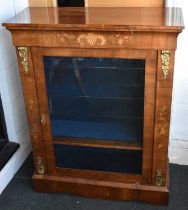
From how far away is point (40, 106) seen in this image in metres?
1.44

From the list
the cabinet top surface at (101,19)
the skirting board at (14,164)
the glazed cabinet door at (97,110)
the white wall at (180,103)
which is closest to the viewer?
the cabinet top surface at (101,19)

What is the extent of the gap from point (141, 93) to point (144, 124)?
13 cm

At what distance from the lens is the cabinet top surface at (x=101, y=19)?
46.3 inches

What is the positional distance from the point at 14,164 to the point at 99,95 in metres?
0.66

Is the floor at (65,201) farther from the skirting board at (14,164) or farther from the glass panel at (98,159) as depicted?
the glass panel at (98,159)

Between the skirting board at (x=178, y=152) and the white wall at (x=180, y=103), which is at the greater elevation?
the white wall at (x=180, y=103)

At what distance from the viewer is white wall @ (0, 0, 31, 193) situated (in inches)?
61.7

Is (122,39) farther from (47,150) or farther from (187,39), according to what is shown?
(47,150)

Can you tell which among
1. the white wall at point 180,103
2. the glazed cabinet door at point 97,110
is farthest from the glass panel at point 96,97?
the white wall at point 180,103

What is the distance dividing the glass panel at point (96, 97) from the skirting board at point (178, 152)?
1.21 feet

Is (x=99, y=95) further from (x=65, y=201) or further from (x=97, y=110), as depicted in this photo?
(x=65, y=201)

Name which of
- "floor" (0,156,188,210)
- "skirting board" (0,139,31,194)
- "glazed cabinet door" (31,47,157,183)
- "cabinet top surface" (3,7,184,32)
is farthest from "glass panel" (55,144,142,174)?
"cabinet top surface" (3,7,184,32)

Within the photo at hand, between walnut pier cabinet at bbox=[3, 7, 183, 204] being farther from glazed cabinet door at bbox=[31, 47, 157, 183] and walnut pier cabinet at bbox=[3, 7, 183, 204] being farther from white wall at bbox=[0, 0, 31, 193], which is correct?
white wall at bbox=[0, 0, 31, 193]

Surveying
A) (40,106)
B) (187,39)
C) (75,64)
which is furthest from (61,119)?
(187,39)
